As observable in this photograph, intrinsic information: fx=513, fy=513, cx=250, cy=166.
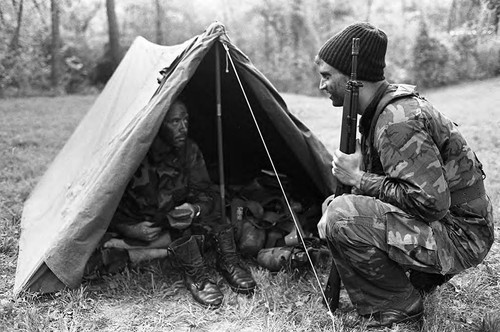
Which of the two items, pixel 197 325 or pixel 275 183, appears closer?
pixel 197 325

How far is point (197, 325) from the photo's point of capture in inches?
115

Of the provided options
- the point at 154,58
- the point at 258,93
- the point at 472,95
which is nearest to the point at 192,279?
the point at 258,93

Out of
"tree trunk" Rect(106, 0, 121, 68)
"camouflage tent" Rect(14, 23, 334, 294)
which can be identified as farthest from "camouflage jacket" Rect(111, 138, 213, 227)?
"tree trunk" Rect(106, 0, 121, 68)

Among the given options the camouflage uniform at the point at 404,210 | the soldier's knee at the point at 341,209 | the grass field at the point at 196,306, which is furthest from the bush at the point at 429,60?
the soldier's knee at the point at 341,209

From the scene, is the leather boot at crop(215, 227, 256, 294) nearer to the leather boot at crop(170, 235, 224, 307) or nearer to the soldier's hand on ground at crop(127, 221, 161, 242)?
the leather boot at crop(170, 235, 224, 307)

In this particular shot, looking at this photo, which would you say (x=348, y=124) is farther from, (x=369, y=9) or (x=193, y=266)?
(x=369, y=9)

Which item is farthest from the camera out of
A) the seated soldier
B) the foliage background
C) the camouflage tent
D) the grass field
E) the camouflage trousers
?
the foliage background

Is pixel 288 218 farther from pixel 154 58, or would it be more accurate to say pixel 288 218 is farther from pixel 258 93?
pixel 154 58

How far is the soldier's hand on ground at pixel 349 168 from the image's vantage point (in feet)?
8.74

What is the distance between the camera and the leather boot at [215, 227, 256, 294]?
327 cm

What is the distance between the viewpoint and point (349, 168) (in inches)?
105

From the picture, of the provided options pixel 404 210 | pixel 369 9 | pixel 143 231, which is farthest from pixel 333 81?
pixel 369 9

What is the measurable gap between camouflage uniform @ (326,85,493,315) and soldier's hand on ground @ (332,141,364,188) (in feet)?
0.17

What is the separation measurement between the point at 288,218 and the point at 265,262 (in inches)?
18.8
